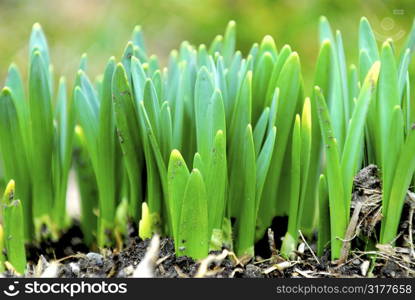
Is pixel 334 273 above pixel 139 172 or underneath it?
underneath

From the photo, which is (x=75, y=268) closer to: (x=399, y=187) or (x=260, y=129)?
(x=260, y=129)

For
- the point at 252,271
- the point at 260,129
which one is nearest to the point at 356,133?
the point at 260,129

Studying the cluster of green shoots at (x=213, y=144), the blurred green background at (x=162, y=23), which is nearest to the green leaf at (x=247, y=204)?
the cluster of green shoots at (x=213, y=144)

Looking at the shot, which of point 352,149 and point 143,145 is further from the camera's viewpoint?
point 143,145

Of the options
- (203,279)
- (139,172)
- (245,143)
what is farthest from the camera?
(139,172)

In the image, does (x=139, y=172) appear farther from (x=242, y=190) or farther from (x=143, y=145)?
(x=242, y=190)

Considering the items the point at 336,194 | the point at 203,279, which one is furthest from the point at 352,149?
the point at 203,279

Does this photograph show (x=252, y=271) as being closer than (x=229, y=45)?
Yes

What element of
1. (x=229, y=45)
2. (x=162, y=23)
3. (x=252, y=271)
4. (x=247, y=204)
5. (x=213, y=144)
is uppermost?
(x=162, y=23)
